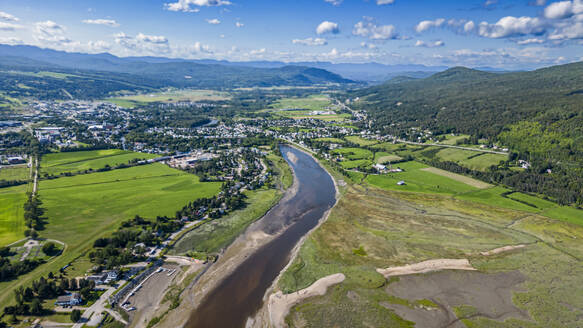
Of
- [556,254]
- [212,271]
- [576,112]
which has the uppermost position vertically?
[576,112]

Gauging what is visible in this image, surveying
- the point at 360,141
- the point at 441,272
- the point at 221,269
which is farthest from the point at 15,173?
the point at 360,141

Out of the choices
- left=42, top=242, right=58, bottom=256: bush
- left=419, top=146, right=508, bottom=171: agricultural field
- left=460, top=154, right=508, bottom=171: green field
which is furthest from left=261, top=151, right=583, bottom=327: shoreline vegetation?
left=42, top=242, right=58, bottom=256: bush

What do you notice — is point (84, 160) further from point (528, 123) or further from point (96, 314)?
point (528, 123)

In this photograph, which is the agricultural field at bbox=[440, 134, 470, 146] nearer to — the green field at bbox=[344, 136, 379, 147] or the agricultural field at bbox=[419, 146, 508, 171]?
the agricultural field at bbox=[419, 146, 508, 171]

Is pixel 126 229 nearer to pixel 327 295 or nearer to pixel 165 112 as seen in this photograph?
pixel 327 295

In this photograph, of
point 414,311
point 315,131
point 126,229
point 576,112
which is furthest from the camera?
point 315,131

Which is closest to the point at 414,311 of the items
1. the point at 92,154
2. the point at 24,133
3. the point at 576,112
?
the point at 92,154
